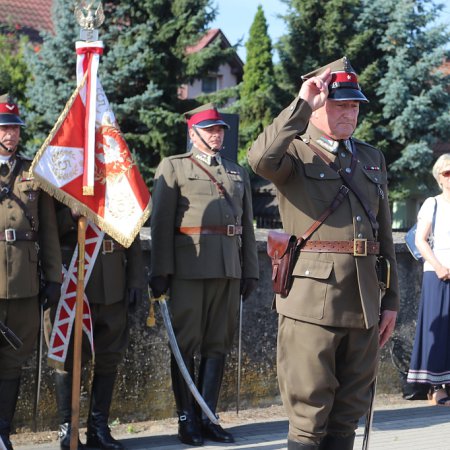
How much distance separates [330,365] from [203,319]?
1713 millimetres

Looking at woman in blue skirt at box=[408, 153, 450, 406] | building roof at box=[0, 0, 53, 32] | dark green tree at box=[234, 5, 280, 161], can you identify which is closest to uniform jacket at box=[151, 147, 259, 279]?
woman in blue skirt at box=[408, 153, 450, 406]

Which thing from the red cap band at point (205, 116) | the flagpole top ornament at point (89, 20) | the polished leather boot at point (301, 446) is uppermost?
the flagpole top ornament at point (89, 20)

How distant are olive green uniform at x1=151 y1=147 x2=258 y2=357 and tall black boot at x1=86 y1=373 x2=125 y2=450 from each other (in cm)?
55

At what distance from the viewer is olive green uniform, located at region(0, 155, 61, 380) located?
497 cm

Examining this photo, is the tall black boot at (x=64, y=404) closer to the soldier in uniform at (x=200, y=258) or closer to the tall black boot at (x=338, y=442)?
the soldier in uniform at (x=200, y=258)

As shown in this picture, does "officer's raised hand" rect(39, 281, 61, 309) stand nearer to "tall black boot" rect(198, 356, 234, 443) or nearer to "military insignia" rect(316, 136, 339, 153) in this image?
"tall black boot" rect(198, 356, 234, 443)

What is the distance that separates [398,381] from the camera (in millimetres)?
7461

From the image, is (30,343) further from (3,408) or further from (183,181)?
(183,181)

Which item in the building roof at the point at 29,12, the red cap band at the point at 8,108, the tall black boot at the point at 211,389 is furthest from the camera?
the building roof at the point at 29,12

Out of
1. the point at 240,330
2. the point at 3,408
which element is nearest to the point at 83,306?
the point at 3,408

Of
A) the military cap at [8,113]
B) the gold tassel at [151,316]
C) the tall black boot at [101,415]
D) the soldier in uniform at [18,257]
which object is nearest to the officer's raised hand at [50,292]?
the soldier in uniform at [18,257]

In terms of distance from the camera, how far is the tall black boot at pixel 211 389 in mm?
5723

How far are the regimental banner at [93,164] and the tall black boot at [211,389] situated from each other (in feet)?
3.59

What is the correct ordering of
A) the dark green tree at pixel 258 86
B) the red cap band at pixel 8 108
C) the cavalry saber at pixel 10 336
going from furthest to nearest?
the dark green tree at pixel 258 86 < the red cap band at pixel 8 108 < the cavalry saber at pixel 10 336
